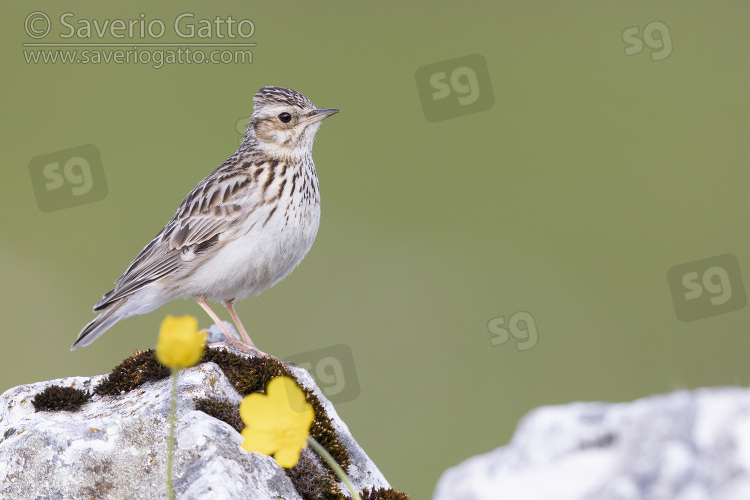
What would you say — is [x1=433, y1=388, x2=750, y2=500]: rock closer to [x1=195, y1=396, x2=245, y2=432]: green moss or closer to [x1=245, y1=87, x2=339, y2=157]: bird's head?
[x1=195, y1=396, x2=245, y2=432]: green moss

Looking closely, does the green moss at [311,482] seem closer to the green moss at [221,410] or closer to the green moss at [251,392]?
A: the green moss at [251,392]

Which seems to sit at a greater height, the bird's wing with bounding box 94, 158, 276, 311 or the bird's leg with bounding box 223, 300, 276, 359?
the bird's wing with bounding box 94, 158, 276, 311

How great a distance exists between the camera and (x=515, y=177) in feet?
74.6

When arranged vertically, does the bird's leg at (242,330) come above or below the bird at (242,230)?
below

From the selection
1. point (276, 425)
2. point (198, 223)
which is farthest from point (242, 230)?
point (276, 425)

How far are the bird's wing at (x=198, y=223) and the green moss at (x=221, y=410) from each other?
3.08 m

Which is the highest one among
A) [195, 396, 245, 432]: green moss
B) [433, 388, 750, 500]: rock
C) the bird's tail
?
the bird's tail

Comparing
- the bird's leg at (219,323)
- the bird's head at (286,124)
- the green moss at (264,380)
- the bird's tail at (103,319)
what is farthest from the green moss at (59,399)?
the bird's head at (286,124)

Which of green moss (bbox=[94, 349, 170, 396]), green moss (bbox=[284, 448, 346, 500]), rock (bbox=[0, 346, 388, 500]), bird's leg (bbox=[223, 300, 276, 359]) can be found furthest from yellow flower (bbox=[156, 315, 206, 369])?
bird's leg (bbox=[223, 300, 276, 359])

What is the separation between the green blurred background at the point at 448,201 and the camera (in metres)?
16.7

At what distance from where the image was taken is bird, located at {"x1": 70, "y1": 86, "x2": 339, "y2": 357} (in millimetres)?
7844

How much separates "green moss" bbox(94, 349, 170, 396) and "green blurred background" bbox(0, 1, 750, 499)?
7.60 metres

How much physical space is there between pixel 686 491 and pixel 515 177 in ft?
65.9

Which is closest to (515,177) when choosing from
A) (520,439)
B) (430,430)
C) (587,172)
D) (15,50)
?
(587,172)
